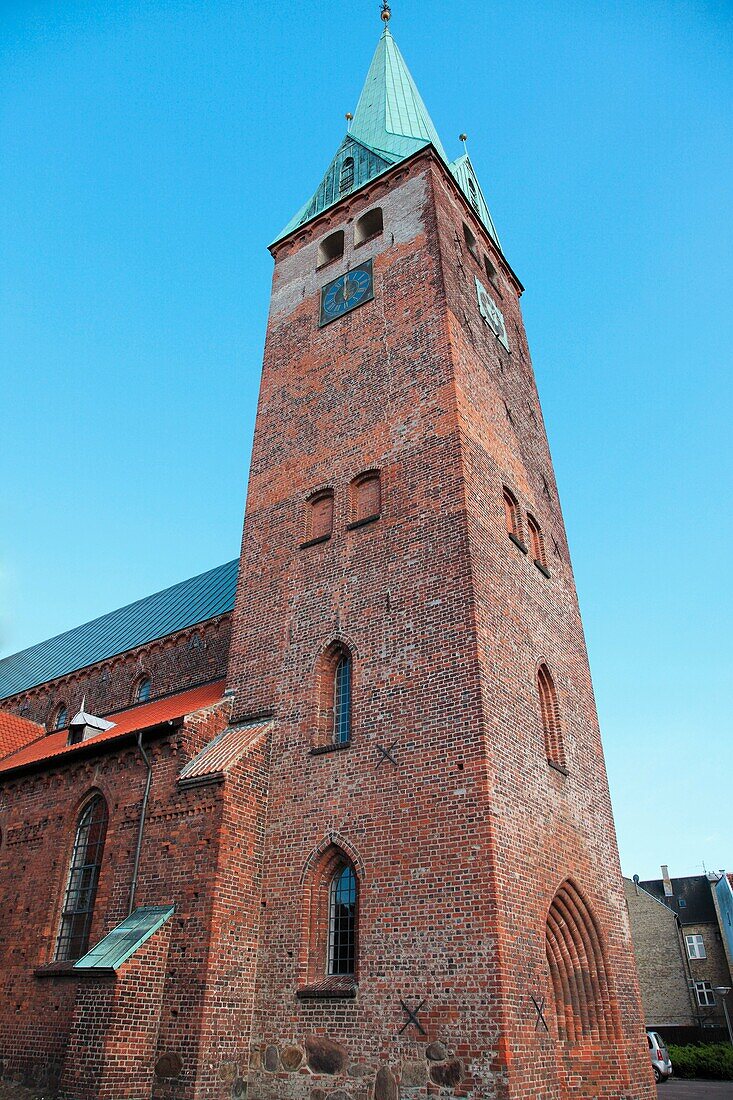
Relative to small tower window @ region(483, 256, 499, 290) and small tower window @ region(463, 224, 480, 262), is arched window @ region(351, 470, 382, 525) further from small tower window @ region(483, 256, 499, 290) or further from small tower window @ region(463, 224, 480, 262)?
small tower window @ region(483, 256, 499, 290)

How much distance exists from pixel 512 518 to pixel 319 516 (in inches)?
146

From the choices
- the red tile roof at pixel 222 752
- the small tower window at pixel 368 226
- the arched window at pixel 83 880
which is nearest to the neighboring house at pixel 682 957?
the arched window at pixel 83 880

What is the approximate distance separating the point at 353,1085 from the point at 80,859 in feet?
21.8

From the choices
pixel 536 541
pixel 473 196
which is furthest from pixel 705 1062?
pixel 473 196

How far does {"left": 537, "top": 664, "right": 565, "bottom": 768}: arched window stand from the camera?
13.5 meters

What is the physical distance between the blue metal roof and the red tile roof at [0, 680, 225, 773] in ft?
9.19

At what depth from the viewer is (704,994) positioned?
41.3m

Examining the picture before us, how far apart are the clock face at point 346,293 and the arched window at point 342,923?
1186cm

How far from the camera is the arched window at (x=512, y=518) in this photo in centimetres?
1454

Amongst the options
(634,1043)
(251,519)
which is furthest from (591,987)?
(251,519)

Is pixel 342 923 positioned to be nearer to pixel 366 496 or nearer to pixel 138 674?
pixel 366 496

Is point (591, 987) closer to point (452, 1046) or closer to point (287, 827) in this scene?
point (452, 1046)

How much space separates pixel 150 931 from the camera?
1110cm

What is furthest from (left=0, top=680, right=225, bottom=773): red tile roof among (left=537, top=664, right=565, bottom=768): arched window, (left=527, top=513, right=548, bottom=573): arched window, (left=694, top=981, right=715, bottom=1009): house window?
(left=694, top=981, right=715, bottom=1009): house window
